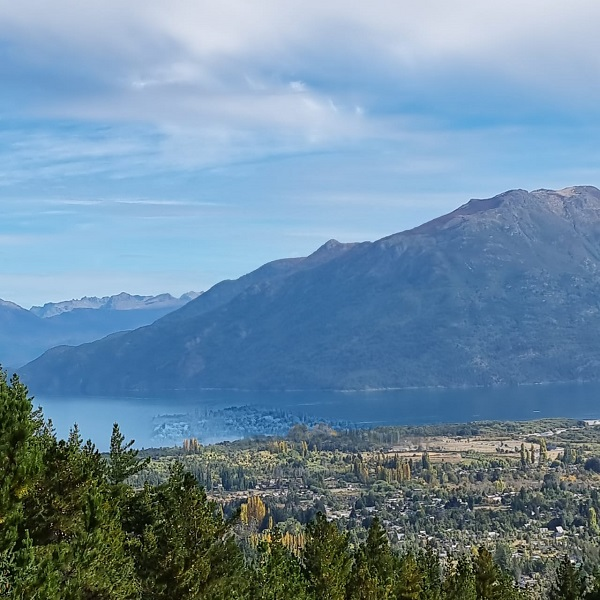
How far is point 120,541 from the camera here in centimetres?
1303

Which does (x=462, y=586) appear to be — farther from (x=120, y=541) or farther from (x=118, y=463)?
(x=120, y=541)

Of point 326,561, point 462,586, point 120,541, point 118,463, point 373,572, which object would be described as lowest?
point 462,586

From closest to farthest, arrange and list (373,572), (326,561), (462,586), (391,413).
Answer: (326,561) < (373,572) < (462,586) < (391,413)

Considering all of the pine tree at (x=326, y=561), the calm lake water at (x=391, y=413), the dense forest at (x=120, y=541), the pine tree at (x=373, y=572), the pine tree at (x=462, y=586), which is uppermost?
the dense forest at (x=120, y=541)

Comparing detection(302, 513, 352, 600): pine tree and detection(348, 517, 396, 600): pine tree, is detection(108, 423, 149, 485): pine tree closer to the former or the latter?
detection(302, 513, 352, 600): pine tree

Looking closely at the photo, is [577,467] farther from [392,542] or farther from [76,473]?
[76,473]

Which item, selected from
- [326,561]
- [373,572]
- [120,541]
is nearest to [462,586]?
[373,572]

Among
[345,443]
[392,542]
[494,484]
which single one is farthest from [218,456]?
[392,542]

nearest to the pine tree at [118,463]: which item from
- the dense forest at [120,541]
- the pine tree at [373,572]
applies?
Answer: the dense forest at [120,541]

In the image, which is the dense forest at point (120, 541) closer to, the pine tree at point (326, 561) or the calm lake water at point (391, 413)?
the pine tree at point (326, 561)

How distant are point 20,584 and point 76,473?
10.2 feet

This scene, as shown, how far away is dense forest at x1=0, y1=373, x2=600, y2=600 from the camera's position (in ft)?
31.7

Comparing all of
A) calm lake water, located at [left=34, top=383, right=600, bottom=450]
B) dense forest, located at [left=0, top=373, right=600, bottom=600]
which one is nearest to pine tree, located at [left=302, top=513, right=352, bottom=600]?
dense forest, located at [left=0, top=373, right=600, bottom=600]

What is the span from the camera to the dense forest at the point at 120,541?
31.7ft
